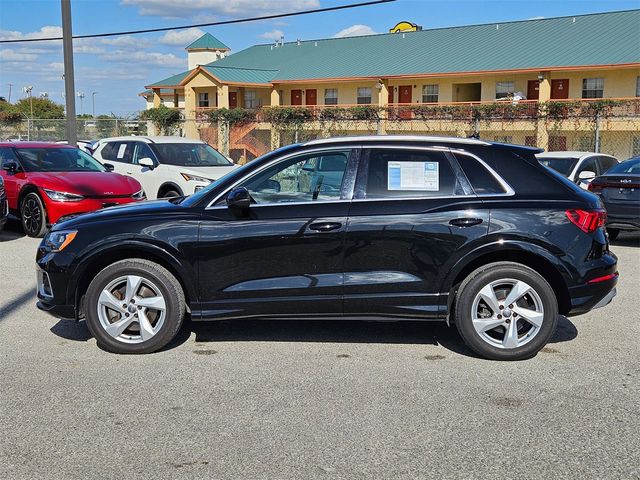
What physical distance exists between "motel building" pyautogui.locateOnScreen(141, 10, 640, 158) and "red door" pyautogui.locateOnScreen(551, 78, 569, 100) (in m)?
0.05

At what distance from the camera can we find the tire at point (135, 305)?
5.99 m

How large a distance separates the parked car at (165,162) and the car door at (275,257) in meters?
7.90

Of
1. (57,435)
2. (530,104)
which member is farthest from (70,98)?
(530,104)

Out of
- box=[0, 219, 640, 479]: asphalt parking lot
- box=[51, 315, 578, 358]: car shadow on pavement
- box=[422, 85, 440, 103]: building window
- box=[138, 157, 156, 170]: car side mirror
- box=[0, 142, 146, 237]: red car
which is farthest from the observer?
box=[422, 85, 440, 103]: building window

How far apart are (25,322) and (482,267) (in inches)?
171

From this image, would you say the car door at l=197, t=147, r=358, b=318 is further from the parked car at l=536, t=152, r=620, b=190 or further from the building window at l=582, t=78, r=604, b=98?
the building window at l=582, t=78, r=604, b=98

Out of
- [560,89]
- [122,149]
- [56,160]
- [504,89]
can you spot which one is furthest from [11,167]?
[560,89]

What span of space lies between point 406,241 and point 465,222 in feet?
1.58

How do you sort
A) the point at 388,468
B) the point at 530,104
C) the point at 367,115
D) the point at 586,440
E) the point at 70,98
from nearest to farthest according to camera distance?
the point at 388,468, the point at 586,440, the point at 70,98, the point at 530,104, the point at 367,115

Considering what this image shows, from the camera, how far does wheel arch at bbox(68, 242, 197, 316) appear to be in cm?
600

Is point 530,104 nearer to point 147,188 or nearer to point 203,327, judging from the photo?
point 147,188

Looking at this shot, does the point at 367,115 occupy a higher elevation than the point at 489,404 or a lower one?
higher

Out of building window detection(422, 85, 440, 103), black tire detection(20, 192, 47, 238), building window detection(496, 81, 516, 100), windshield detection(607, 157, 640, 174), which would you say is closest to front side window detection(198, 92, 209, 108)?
building window detection(422, 85, 440, 103)

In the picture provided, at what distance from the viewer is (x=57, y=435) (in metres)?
4.45
